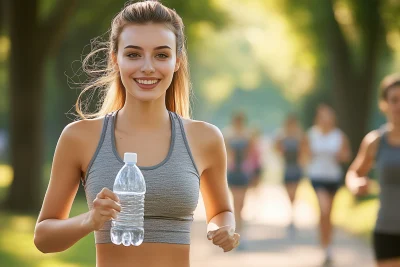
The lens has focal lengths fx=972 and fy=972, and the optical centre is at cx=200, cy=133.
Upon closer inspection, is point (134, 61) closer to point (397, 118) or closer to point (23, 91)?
point (397, 118)

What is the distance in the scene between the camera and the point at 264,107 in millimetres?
102188

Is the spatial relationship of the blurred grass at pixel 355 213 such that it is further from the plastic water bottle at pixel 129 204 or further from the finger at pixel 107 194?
the finger at pixel 107 194

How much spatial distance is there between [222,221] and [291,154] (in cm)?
1274

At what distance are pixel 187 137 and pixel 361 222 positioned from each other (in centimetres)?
1544

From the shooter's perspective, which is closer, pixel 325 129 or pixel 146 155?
pixel 146 155

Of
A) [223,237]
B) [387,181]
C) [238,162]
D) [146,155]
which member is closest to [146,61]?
[146,155]

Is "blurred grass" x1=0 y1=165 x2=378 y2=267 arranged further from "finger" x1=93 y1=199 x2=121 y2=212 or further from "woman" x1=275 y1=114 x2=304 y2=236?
"finger" x1=93 y1=199 x2=121 y2=212

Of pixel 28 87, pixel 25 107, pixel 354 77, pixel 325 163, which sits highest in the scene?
pixel 354 77

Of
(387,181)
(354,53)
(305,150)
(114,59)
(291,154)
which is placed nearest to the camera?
(114,59)

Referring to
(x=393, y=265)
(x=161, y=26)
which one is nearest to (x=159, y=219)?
(x=161, y=26)

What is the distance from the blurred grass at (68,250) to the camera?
39.3 ft

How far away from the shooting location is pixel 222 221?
397cm

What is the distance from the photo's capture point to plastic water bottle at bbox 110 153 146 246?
11.8ft

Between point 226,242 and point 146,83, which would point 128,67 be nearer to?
point 146,83
